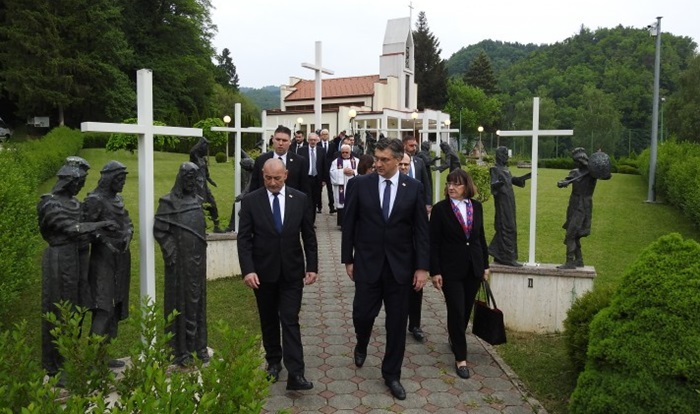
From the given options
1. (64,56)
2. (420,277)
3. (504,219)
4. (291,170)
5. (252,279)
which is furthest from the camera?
(64,56)

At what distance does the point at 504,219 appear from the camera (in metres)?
7.07

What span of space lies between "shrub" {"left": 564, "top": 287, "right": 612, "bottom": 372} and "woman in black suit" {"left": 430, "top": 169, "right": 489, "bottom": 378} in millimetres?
923

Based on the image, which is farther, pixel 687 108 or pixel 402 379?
pixel 687 108

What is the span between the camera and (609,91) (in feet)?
197

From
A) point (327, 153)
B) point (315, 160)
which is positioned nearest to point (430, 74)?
point (327, 153)

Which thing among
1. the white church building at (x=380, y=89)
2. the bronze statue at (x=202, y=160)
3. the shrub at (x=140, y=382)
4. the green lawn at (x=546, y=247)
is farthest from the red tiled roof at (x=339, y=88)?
the shrub at (x=140, y=382)

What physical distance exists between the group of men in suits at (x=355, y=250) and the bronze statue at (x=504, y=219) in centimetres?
228

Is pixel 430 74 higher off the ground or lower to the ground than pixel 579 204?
higher

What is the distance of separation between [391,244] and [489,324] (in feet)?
4.39

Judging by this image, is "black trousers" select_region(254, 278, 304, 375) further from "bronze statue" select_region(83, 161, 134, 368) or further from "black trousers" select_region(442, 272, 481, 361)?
"black trousers" select_region(442, 272, 481, 361)

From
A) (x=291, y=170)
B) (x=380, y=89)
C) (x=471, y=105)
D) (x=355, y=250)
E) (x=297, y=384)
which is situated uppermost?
(x=471, y=105)

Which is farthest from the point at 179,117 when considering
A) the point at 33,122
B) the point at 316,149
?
the point at 316,149

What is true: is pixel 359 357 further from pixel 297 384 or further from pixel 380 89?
pixel 380 89

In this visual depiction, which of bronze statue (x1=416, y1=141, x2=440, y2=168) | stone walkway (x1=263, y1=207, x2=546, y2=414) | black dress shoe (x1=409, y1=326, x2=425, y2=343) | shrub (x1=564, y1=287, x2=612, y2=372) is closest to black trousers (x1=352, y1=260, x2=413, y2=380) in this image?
stone walkway (x1=263, y1=207, x2=546, y2=414)
